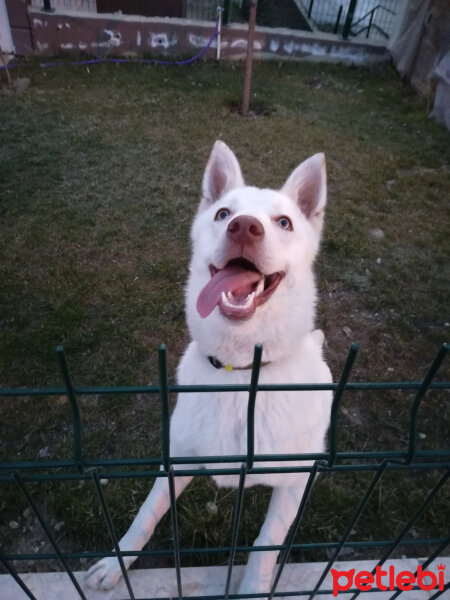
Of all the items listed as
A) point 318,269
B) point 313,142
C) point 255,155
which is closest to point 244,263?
point 318,269

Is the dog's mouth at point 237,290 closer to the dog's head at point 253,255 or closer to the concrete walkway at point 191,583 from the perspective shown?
the dog's head at point 253,255

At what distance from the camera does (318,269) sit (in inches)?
157

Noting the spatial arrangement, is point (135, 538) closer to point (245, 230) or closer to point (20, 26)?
point (245, 230)

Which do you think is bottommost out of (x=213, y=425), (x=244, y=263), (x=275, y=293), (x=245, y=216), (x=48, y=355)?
(x=48, y=355)

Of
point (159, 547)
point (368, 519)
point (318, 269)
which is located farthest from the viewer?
point (318, 269)

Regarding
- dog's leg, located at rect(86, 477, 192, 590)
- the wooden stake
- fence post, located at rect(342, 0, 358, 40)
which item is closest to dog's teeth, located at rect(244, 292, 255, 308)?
dog's leg, located at rect(86, 477, 192, 590)

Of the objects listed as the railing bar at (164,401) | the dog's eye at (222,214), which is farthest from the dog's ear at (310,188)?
the railing bar at (164,401)

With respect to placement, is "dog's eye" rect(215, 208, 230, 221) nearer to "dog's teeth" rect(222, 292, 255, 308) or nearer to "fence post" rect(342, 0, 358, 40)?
"dog's teeth" rect(222, 292, 255, 308)

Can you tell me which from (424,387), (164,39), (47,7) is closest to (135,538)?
(424,387)

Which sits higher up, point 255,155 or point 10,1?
point 10,1

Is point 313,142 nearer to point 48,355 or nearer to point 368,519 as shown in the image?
point 48,355

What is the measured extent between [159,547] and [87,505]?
17.1 inches

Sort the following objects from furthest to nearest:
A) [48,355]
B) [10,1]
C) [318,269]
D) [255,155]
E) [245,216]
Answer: [10,1] → [255,155] → [318,269] → [48,355] → [245,216]

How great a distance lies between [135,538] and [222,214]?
61.7 inches
